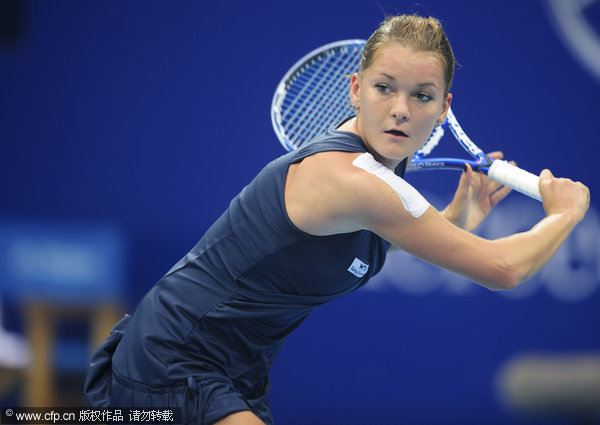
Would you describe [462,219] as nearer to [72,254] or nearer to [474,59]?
[474,59]

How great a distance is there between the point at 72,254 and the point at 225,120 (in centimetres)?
126

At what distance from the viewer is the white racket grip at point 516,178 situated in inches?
93.4

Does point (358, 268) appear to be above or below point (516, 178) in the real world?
below

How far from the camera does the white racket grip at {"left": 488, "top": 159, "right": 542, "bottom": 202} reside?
237 centimetres

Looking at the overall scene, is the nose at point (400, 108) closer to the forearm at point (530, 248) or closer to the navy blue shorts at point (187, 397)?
the forearm at point (530, 248)

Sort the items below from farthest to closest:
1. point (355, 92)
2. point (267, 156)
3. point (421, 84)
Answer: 1. point (267, 156)
2. point (355, 92)
3. point (421, 84)

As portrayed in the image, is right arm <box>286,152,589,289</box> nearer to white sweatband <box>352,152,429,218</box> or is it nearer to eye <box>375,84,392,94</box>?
white sweatband <box>352,152,429,218</box>

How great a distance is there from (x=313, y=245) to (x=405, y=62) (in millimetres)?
525

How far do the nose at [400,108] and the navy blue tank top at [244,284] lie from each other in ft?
0.40

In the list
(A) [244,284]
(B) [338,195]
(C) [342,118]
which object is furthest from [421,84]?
(C) [342,118]

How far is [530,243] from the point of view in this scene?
204 cm

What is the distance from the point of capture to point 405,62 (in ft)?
6.70

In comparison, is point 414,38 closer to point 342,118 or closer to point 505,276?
point 505,276

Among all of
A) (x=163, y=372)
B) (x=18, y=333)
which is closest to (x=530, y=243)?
(x=163, y=372)
